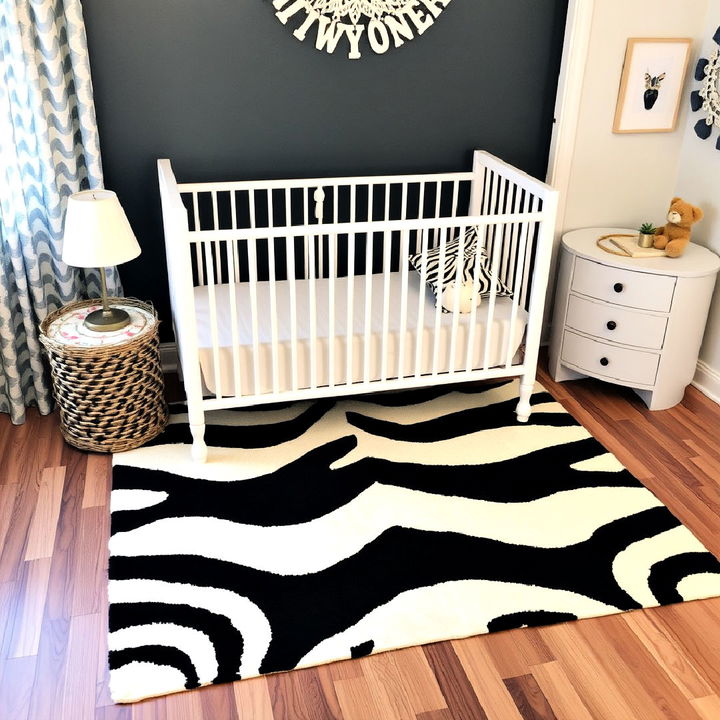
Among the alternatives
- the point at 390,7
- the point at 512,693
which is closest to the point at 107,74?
the point at 390,7

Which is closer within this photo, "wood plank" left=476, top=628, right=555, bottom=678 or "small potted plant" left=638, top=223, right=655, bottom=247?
"wood plank" left=476, top=628, right=555, bottom=678

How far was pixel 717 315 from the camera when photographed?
304 centimetres

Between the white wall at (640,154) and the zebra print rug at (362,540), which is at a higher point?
the white wall at (640,154)

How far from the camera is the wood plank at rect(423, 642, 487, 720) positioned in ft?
5.68

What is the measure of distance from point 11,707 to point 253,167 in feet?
6.48

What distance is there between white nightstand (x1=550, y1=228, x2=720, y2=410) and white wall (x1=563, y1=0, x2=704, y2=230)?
0.21m

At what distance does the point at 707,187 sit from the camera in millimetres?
3047

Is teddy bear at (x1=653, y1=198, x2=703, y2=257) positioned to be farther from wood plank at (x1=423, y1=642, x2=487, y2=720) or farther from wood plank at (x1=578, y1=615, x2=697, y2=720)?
wood plank at (x1=423, y1=642, x2=487, y2=720)

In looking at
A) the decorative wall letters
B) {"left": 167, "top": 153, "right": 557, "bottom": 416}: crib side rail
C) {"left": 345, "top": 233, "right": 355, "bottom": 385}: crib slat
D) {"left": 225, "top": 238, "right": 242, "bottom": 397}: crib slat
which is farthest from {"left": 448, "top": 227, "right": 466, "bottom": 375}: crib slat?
the decorative wall letters

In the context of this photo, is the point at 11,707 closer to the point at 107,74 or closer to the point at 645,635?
the point at 645,635

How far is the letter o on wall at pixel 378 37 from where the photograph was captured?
280 centimetres

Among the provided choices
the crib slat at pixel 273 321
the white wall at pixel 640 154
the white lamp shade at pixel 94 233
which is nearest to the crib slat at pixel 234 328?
the crib slat at pixel 273 321

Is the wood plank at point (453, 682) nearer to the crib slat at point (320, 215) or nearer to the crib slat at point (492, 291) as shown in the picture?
the crib slat at point (492, 291)

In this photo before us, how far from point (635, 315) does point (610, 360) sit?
21cm
